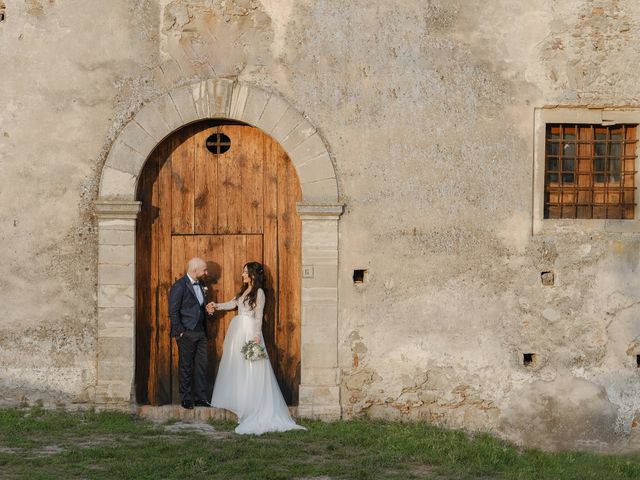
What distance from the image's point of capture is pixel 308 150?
28.9ft

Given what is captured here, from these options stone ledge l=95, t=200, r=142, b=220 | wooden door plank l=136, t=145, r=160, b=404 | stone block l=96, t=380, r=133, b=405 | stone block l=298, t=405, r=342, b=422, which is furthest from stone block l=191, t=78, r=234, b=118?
stone block l=298, t=405, r=342, b=422

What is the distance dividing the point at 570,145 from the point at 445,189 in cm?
142

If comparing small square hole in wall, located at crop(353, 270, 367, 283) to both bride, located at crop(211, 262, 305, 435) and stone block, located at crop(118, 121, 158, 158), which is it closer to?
bride, located at crop(211, 262, 305, 435)

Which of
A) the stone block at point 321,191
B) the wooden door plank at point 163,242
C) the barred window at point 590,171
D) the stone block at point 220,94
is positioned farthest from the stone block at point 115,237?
the barred window at point 590,171

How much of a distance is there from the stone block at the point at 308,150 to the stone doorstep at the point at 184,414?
8.04 feet

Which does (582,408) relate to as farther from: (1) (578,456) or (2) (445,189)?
(2) (445,189)

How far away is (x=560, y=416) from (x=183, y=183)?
439 cm

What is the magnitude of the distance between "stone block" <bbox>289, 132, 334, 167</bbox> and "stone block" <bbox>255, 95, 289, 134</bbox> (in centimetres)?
33

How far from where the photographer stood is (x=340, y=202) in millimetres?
8828

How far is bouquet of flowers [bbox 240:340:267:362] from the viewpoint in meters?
8.63

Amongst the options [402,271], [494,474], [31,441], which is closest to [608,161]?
[402,271]

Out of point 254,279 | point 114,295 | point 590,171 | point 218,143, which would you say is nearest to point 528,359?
point 590,171

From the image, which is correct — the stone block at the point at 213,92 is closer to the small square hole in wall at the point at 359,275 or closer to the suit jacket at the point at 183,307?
the suit jacket at the point at 183,307

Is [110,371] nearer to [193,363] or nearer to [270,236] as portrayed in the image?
[193,363]
